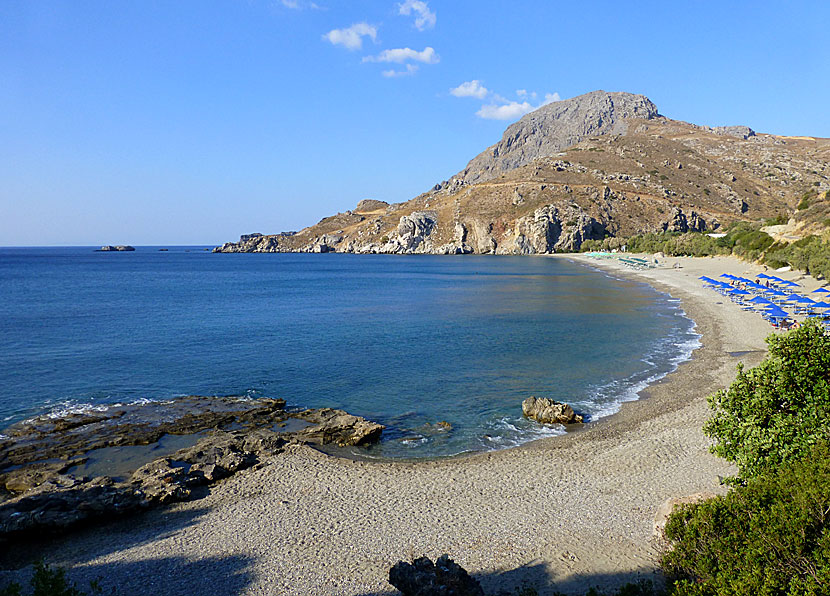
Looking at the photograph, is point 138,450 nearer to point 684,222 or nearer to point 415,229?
point 684,222

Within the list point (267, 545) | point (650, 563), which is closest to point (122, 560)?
point (267, 545)

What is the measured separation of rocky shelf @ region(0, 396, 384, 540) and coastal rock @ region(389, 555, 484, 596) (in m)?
8.61

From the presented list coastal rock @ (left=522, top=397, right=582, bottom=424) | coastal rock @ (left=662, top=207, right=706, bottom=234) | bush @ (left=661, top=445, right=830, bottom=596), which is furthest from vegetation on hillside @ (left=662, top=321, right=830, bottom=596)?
coastal rock @ (left=662, top=207, right=706, bottom=234)

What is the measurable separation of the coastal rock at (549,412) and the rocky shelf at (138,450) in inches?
264

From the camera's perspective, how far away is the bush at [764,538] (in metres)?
6.07

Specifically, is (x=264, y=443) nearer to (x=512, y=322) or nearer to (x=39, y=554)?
(x=39, y=554)

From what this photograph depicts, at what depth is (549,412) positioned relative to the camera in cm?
2088

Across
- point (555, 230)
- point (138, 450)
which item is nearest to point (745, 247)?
point (555, 230)

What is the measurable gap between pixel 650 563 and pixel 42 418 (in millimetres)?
23523

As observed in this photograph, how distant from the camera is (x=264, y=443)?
18344mm

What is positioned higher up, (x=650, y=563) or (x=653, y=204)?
(x=653, y=204)

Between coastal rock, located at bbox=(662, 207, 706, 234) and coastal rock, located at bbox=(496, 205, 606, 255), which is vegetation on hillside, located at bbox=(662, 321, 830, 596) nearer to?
coastal rock, located at bbox=(662, 207, 706, 234)

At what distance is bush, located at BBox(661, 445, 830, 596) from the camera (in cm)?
607

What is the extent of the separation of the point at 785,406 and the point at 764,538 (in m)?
4.27
